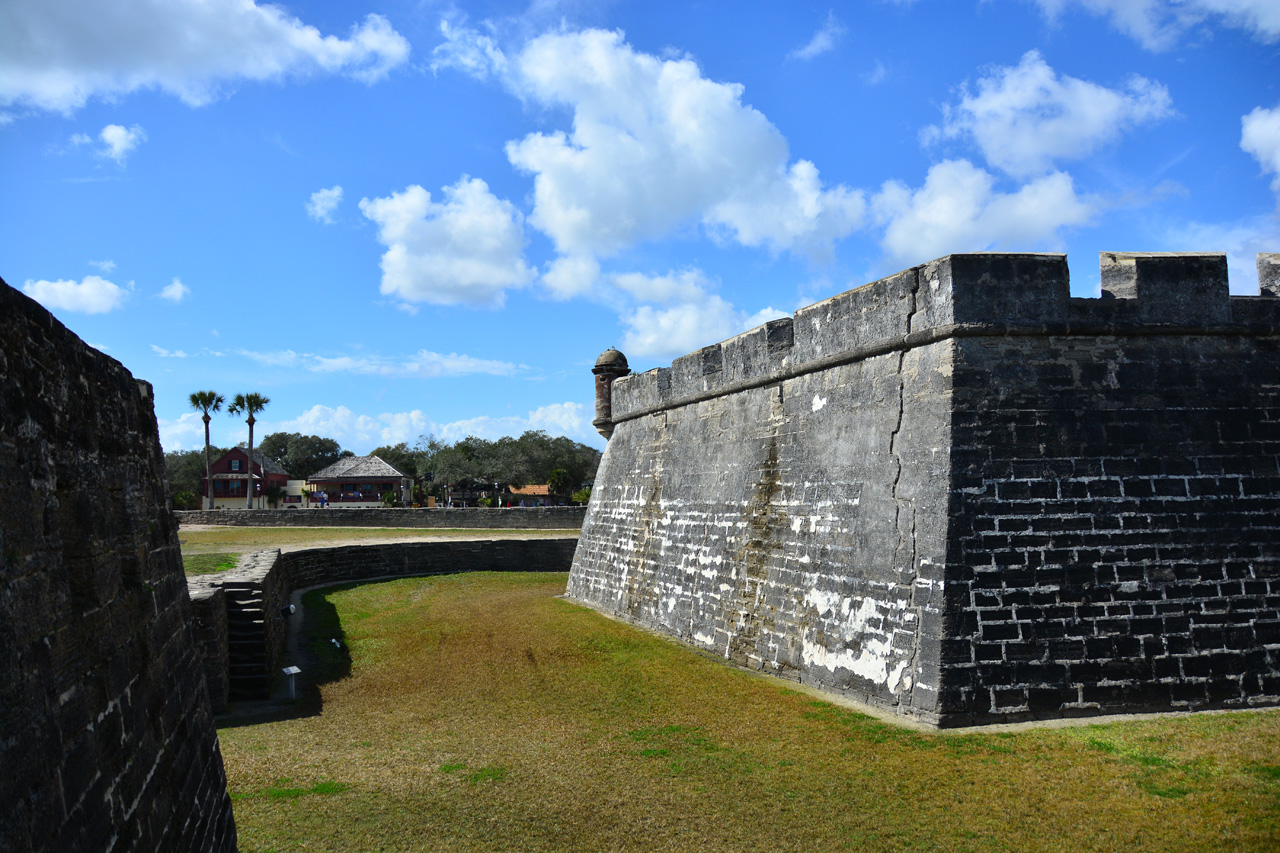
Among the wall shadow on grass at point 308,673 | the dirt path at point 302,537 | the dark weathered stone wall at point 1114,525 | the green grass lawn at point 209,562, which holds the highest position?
the dark weathered stone wall at point 1114,525

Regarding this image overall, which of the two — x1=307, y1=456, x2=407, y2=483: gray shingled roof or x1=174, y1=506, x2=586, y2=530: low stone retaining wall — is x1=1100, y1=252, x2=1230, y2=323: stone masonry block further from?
x1=307, y1=456, x2=407, y2=483: gray shingled roof

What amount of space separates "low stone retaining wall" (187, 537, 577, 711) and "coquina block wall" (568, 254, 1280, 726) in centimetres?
576

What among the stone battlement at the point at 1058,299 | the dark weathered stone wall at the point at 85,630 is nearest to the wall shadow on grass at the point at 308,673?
the dark weathered stone wall at the point at 85,630

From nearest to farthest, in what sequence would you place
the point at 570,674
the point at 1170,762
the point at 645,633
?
1. the point at 1170,762
2. the point at 570,674
3. the point at 645,633

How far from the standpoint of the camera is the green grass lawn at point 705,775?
5.07m

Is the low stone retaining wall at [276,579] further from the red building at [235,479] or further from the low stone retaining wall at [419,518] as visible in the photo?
the red building at [235,479]

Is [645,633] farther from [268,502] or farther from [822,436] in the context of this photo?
[268,502]

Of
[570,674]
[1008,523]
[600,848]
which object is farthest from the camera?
[570,674]

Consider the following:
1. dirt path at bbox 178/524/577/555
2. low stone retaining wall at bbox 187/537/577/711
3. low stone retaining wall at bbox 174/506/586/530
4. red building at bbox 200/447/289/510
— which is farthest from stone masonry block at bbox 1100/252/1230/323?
red building at bbox 200/447/289/510

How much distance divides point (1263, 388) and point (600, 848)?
7546 millimetres

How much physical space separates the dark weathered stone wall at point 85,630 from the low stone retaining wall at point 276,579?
4143mm

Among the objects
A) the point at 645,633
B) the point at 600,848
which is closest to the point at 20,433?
the point at 600,848

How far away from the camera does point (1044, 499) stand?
757 cm

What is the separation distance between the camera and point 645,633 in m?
12.3
